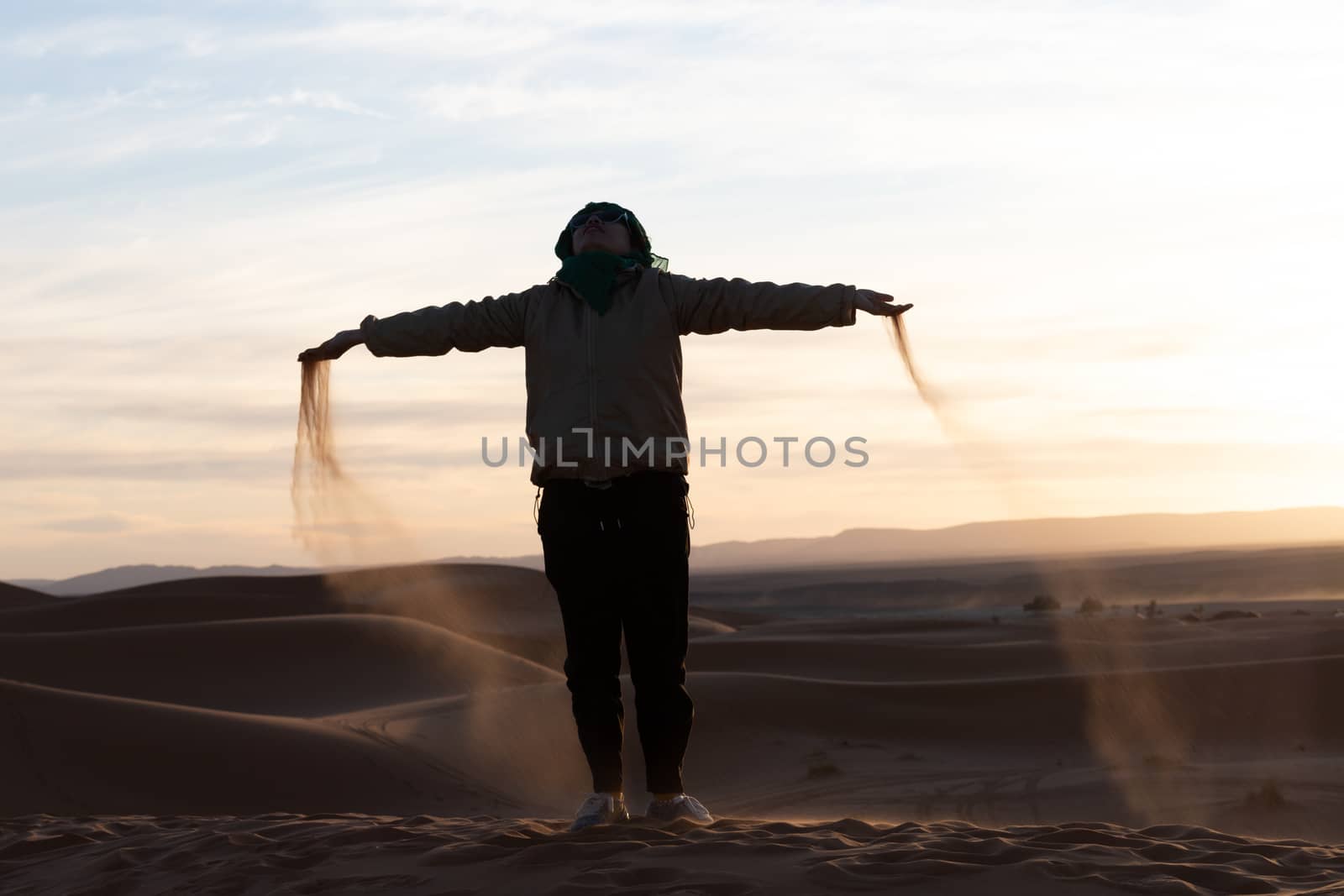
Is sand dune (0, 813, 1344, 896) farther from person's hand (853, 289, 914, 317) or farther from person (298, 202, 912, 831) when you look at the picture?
person's hand (853, 289, 914, 317)

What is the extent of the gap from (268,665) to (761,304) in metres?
12.7

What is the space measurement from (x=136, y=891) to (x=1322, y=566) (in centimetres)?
6528

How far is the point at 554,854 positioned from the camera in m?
4.79

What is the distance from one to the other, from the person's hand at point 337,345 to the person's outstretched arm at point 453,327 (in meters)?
0.10

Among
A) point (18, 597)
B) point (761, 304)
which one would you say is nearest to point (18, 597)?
point (18, 597)

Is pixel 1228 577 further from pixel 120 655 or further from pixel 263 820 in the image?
pixel 263 820

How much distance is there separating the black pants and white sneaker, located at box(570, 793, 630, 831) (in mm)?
64

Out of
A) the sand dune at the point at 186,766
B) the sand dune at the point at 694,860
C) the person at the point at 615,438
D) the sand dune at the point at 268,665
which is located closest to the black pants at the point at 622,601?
the person at the point at 615,438

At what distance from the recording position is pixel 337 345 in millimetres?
5672

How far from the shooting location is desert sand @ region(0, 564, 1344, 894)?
4684 mm

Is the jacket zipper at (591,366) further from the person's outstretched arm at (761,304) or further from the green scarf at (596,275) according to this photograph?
the person's outstretched arm at (761,304)

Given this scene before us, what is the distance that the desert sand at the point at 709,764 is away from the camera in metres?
4.68

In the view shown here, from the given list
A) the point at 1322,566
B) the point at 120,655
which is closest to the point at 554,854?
the point at 120,655

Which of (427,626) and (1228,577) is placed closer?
(427,626)
